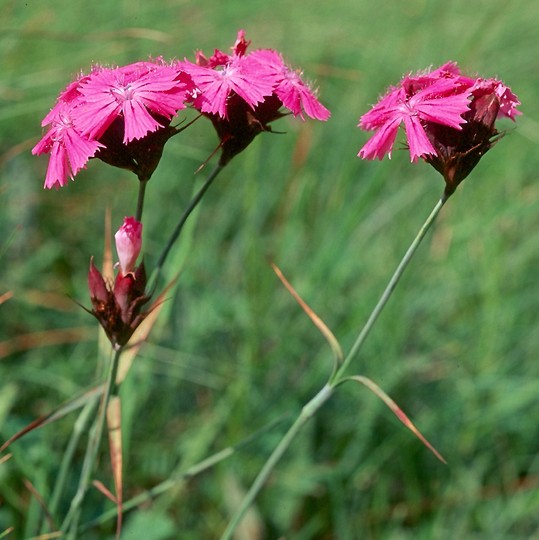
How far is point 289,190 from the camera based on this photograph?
2320 millimetres

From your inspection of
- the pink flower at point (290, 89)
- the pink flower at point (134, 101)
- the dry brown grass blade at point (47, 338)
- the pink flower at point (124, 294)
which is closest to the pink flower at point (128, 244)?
the pink flower at point (124, 294)

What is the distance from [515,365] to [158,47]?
5.70 feet

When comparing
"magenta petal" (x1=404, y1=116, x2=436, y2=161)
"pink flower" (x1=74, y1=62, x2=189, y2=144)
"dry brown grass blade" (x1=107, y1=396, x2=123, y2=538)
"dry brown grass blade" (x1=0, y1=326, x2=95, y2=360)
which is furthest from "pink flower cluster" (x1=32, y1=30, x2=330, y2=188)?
"dry brown grass blade" (x1=0, y1=326, x2=95, y2=360)

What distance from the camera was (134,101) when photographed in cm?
93

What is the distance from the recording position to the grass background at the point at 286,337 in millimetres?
1761

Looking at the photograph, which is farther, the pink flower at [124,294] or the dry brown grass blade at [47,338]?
the dry brown grass blade at [47,338]

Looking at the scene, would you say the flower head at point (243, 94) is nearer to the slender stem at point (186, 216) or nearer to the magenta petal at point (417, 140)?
the slender stem at point (186, 216)

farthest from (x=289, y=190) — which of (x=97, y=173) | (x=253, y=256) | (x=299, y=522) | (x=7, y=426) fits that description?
(x=7, y=426)

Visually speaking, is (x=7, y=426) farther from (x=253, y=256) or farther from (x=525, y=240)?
(x=525, y=240)

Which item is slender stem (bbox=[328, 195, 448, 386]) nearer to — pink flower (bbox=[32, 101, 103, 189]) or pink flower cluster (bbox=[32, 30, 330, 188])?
pink flower cluster (bbox=[32, 30, 330, 188])

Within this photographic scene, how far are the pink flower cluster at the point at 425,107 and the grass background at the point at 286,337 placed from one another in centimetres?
58

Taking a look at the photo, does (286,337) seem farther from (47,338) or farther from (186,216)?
(186,216)

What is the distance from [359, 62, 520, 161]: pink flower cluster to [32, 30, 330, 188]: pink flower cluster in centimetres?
9

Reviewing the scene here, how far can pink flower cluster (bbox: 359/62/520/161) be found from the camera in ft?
3.10
